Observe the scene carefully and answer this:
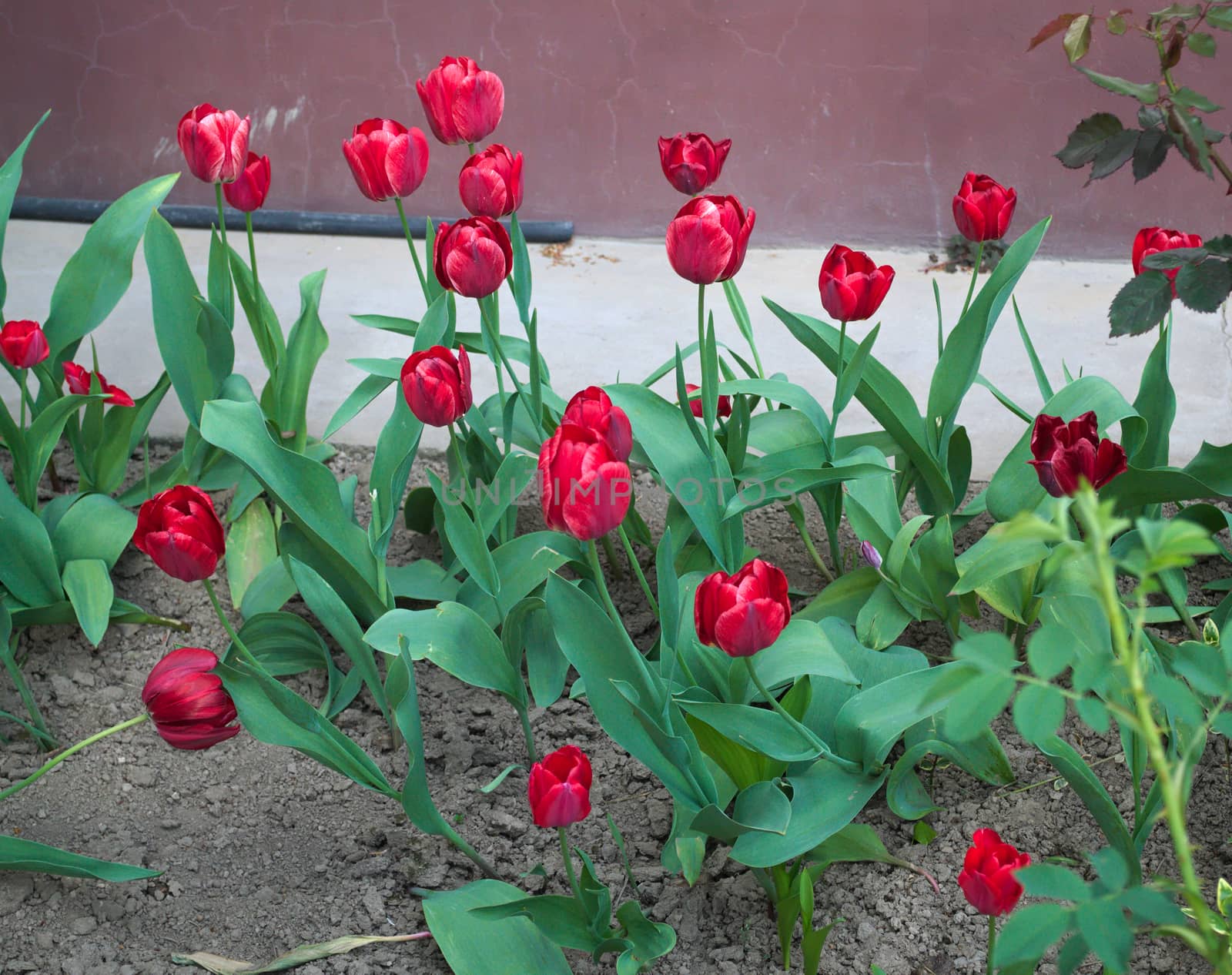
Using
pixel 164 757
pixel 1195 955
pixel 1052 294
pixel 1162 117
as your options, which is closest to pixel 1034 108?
pixel 1052 294

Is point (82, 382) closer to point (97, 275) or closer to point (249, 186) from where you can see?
point (97, 275)

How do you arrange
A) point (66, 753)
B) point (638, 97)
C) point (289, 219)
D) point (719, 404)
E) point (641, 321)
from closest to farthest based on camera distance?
point (66, 753)
point (719, 404)
point (641, 321)
point (638, 97)
point (289, 219)

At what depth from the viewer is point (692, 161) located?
157 cm

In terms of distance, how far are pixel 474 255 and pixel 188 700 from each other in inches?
21.9

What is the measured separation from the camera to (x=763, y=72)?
3246mm

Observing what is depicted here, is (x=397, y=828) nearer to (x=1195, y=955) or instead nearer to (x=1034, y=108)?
(x=1195, y=955)

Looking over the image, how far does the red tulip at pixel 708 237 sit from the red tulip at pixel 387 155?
401 mm

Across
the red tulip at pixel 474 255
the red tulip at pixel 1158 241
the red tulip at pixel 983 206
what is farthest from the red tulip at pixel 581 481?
the red tulip at pixel 1158 241

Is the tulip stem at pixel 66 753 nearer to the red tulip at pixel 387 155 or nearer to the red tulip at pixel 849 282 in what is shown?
the red tulip at pixel 387 155

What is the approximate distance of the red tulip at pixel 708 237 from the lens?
1.29 metres

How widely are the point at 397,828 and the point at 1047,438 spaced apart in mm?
909

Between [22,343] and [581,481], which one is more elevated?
[581,481]

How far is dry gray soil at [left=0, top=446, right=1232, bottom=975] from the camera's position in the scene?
136cm

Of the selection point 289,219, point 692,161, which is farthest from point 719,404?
point 289,219
